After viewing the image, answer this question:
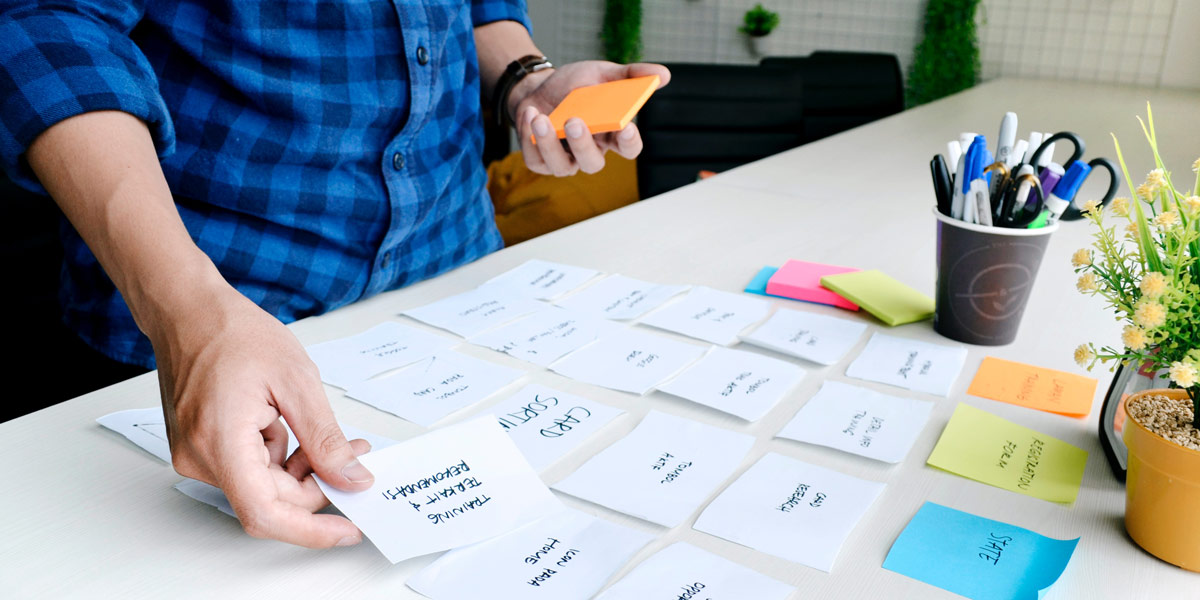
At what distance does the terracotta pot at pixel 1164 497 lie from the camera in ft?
1.59

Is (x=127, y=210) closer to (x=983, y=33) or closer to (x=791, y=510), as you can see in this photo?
(x=791, y=510)

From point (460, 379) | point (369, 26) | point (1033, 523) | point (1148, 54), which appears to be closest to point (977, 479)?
point (1033, 523)

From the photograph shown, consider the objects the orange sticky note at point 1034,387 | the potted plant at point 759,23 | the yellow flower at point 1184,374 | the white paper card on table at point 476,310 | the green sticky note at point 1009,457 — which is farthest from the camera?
the potted plant at point 759,23

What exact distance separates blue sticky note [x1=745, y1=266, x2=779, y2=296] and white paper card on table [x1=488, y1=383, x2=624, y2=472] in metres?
0.31

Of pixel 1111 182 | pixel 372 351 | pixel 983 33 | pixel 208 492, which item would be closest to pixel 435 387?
pixel 372 351

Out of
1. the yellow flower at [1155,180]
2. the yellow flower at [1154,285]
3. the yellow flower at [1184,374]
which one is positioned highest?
the yellow flower at [1155,180]

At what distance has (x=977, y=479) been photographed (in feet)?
1.95

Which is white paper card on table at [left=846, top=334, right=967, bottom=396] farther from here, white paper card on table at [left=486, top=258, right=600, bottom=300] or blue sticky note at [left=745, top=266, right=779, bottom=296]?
white paper card on table at [left=486, top=258, right=600, bottom=300]

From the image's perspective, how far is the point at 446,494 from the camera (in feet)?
1.77

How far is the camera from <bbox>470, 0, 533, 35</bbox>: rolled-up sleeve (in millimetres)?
1151

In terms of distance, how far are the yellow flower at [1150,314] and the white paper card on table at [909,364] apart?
242 millimetres

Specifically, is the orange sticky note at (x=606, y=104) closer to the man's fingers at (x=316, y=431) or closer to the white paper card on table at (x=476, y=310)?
the white paper card on table at (x=476, y=310)

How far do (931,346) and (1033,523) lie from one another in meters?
0.28

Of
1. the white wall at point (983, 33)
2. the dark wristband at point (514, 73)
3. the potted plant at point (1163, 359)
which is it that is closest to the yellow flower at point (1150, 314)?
the potted plant at point (1163, 359)
